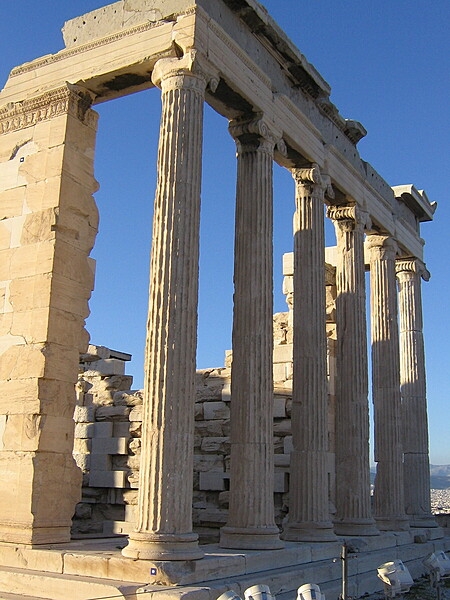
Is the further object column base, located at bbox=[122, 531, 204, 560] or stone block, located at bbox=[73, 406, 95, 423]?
stone block, located at bbox=[73, 406, 95, 423]

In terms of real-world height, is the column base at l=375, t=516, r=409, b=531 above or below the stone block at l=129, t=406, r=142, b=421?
below

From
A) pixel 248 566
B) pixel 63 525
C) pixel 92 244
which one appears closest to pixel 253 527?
pixel 248 566

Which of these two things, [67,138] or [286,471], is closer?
[67,138]

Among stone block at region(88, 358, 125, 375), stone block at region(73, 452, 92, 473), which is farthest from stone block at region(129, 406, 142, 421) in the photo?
stone block at region(88, 358, 125, 375)

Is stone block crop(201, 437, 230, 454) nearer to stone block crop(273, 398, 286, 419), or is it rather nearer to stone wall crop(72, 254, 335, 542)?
stone wall crop(72, 254, 335, 542)

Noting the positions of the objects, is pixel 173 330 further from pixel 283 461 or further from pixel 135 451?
pixel 283 461

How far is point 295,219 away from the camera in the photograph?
62.1 feet

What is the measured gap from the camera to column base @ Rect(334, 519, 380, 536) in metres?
19.1

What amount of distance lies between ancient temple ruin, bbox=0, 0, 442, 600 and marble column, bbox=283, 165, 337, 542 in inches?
1.4

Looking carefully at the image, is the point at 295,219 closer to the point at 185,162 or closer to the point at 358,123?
the point at 358,123

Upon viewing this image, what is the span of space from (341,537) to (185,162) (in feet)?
31.4

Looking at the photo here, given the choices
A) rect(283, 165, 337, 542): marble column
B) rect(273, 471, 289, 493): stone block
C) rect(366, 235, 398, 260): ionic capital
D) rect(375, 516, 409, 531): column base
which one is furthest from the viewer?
rect(366, 235, 398, 260): ionic capital

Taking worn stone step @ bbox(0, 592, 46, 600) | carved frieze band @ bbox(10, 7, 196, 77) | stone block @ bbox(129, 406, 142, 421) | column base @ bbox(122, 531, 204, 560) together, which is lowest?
worn stone step @ bbox(0, 592, 46, 600)

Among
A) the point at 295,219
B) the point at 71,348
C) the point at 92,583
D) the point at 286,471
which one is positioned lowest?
the point at 92,583
